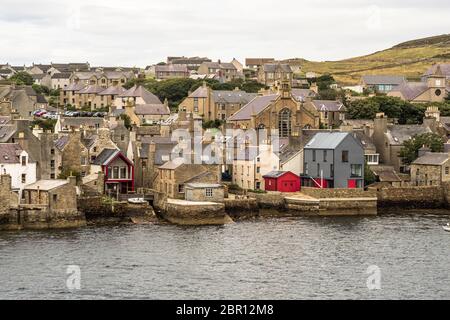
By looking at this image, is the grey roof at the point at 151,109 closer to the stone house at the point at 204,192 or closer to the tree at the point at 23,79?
the tree at the point at 23,79

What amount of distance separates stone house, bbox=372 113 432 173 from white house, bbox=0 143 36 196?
1464 inches

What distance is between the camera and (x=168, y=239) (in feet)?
201

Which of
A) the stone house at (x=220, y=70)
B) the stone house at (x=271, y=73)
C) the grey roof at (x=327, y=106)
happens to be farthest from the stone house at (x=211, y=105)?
the stone house at (x=220, y=70)

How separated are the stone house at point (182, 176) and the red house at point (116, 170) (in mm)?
3028

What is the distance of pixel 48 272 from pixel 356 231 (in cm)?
2485

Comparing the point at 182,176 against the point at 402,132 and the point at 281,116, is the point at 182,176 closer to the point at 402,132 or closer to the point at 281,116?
the point at 281,116

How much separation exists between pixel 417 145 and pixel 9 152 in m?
38.6

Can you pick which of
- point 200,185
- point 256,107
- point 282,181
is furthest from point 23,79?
point 200,185

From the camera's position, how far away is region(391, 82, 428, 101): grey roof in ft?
432

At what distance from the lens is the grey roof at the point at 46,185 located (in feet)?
216

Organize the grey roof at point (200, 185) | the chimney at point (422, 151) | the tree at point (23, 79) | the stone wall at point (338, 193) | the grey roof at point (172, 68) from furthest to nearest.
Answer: the grey roof at point (172, 68)
the tree at point (23, 79)
the chimney at point (422, 151)
the stone wall at point (338, 193)
the grey roof at point (200, 185)

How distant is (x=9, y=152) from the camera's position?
7038 centimetres
